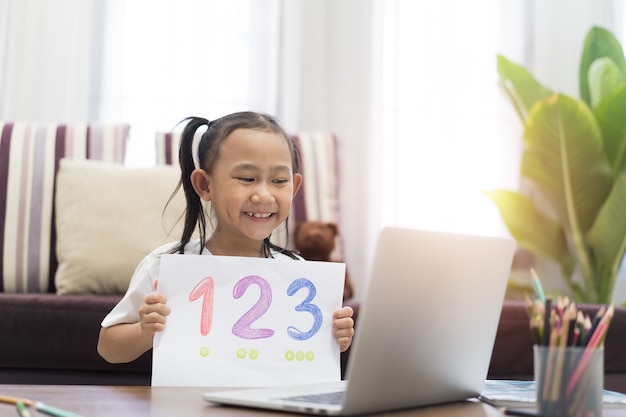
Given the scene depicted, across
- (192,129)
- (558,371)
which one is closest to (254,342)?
(558,371)

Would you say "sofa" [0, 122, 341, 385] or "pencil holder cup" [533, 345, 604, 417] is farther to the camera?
"sofa" [0, 122, 341, 385]

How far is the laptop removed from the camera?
712 millimetres

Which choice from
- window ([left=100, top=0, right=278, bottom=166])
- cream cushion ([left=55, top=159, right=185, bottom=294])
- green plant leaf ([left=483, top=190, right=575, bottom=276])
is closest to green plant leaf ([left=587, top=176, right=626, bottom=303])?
green plant leaf ([left=483, top=190, right=575, bottom=276])

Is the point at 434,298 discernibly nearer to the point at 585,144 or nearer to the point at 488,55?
the point at 585,144

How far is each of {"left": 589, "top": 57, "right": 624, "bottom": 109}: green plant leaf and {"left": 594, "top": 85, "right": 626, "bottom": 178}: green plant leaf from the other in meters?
0.03

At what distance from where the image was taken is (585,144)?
8.91ft

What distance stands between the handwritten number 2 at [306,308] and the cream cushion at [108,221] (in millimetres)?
1161

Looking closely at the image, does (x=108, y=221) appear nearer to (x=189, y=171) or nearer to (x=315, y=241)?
(x=315, y=241)

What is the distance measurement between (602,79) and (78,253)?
182 cm

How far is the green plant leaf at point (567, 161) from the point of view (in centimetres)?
267

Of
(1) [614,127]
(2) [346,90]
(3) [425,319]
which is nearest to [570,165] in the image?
(1) [614,127]

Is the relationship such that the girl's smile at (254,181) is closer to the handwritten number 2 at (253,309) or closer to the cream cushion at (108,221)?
the handwritten number 2 at (253,309)

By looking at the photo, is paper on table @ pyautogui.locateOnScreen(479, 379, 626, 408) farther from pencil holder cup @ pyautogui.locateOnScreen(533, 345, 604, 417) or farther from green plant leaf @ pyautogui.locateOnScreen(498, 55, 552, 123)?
green plant leaf @ pyautogui.locateOnScreen(498, 55, 552, 123)

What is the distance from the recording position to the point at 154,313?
1.00 metres
